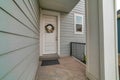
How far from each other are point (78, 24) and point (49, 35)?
83.3 inches

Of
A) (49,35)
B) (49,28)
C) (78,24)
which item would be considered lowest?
(49,35)

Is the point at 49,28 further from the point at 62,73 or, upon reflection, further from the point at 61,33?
the point at 62,73

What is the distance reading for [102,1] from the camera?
163 cm

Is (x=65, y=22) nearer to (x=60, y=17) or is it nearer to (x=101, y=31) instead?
(x=60, y=17)

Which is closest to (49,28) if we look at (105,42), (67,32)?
(67,32)

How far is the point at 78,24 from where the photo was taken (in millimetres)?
5152

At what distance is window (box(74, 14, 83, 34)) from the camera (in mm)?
5051

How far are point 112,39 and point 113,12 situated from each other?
0.59 meters

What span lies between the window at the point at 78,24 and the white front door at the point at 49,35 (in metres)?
1.36

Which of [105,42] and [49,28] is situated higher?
[49,28]

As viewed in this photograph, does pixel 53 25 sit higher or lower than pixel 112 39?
higher

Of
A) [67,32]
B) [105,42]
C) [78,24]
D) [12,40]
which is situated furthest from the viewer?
[78,24]

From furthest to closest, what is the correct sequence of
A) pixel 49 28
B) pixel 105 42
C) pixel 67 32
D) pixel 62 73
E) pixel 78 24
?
1. pixel 78 24
2. pixel 67 32
3. pixel 49 28
4. pixel 62 73
5. pixel 105 42

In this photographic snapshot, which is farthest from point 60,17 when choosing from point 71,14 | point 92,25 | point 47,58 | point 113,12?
point 113,12
